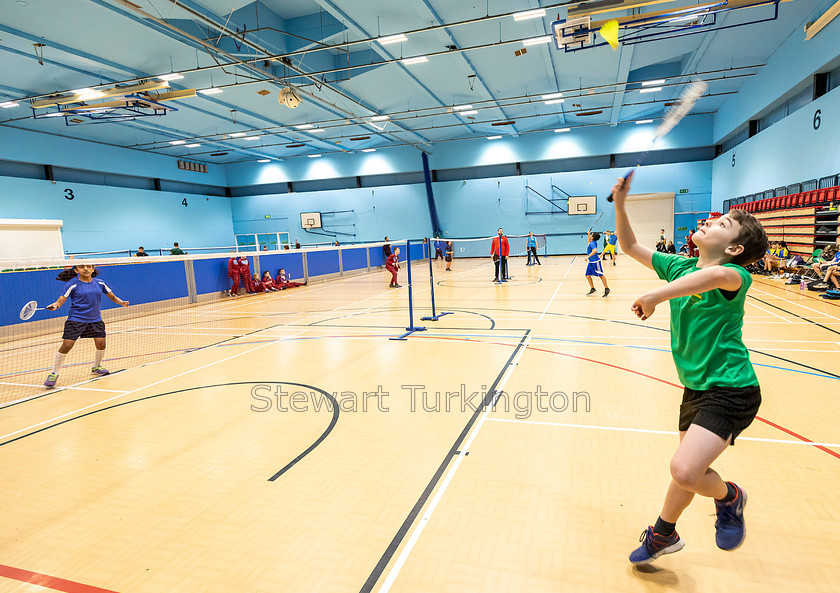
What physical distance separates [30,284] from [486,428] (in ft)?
41.4

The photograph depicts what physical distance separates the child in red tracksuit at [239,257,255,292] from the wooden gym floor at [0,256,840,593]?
10288 millimetres

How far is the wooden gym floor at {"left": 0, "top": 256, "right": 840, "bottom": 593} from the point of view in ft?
8.35

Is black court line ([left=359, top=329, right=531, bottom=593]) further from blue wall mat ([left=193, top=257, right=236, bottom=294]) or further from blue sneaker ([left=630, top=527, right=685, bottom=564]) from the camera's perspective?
blue wall mat ([left=193, top=257, right=236, bottom=294])

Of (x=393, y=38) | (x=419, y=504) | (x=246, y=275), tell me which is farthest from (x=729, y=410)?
(x=246, y=275)

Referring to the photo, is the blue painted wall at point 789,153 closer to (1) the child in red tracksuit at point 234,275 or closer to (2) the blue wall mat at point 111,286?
(1) the child in red tracksuit at point 234,275

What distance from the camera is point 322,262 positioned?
2191cm

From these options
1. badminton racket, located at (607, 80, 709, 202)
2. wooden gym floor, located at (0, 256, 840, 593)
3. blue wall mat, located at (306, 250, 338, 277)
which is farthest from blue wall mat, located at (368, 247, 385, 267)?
badminton racket, located at (607, 80, 709, 202)

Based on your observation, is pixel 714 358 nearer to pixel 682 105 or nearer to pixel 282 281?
pixel 682 105

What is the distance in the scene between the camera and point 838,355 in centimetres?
623

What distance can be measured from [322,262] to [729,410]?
20970mm

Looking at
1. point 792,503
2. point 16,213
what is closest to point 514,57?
point 792,503

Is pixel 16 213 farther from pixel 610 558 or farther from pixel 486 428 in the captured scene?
pixel 610 558

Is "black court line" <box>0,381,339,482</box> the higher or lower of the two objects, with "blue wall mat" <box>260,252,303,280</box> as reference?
lower

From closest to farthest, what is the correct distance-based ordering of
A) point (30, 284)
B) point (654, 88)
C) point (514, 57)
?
point (30, 284), point (514, 57), point (654, 88)
